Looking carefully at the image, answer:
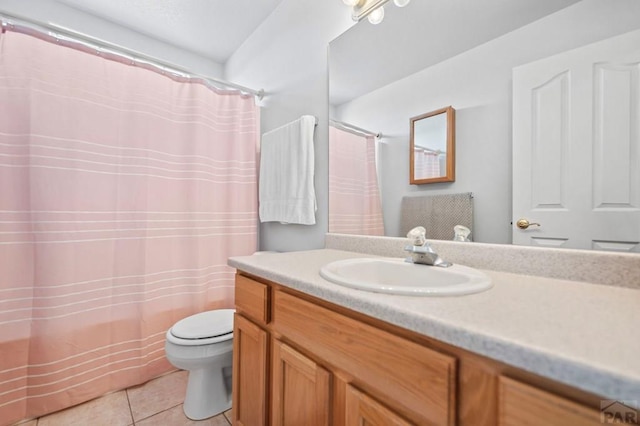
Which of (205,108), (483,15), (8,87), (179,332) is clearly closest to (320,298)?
(179,332)

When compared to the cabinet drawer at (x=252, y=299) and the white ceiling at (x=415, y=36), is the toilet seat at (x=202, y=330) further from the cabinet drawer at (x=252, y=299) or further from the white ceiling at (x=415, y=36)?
the white ceiling at (x=415, y=36)

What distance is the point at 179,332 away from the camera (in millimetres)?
1364

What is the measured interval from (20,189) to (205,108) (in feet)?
3.47

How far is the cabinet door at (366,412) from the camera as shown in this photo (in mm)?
573

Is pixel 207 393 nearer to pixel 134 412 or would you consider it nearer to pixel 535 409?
pixel 134 412

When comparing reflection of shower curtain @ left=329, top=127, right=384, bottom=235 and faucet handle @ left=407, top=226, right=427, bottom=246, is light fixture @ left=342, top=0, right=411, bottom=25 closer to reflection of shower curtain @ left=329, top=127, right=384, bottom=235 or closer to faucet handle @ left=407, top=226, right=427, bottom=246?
reflection of shower curtain @ left=329, top=127, right=384, bottom=235

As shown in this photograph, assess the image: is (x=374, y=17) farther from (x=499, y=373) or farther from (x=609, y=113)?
(x=499, y=373)

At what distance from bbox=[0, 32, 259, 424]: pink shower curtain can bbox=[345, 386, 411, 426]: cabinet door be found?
1463mm

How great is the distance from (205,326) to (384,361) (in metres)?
1.17

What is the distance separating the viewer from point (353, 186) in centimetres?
144

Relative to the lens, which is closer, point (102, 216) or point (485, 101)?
point (485, 101)

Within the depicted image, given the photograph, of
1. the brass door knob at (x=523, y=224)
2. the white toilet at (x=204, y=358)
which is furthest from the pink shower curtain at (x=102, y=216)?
the brass door knob at (x=523, y=224)

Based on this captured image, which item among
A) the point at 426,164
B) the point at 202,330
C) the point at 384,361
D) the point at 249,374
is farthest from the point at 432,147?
the point at 202,330

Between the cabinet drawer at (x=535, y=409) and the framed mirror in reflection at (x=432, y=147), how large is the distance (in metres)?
0.78
